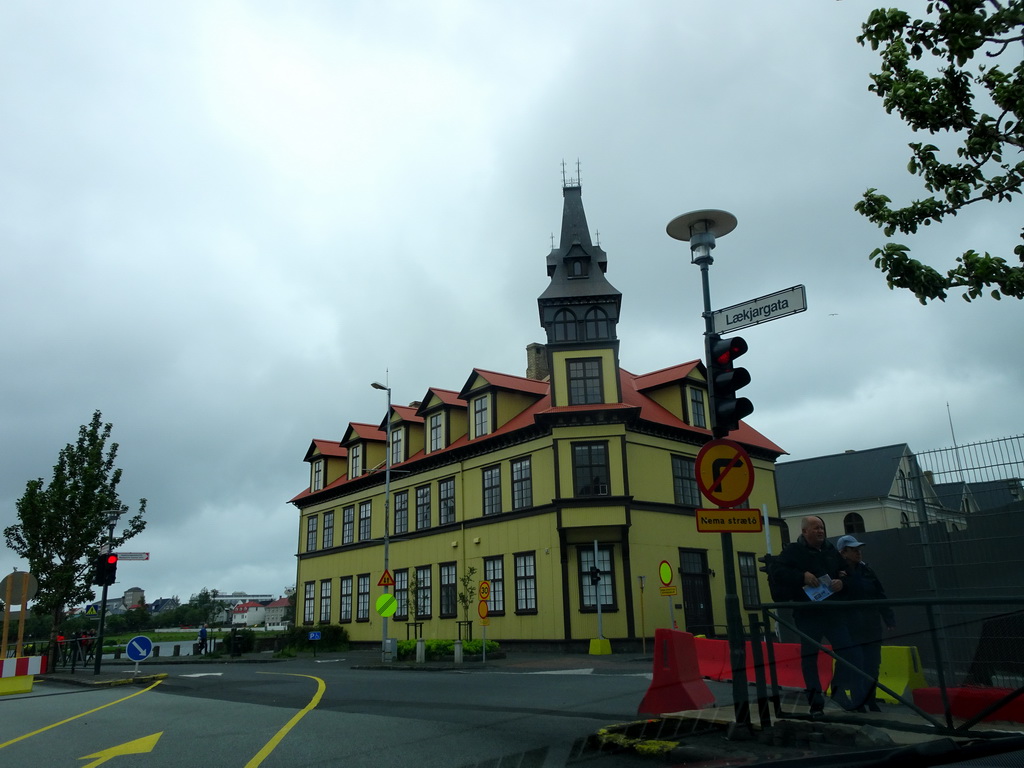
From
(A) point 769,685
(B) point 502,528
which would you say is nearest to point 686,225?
(A) point 769,685

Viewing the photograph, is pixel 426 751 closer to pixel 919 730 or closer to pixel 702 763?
pixel 702 763

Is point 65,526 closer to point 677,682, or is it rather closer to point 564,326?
point 564,326

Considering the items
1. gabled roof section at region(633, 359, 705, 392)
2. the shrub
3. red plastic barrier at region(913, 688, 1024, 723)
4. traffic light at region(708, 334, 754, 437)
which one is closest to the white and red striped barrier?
the shrub

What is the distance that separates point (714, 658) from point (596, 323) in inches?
779

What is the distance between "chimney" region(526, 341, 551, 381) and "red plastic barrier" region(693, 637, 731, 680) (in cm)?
2607

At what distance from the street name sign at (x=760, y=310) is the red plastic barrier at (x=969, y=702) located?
416 cm

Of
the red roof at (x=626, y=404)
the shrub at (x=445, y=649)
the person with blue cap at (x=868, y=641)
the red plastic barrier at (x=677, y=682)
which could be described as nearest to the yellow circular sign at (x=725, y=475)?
the red plastic barrier at (x=677, y=682)

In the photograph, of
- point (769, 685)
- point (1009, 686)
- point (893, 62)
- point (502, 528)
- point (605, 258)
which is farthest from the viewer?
point (605, 258)

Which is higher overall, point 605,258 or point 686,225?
point 605,258

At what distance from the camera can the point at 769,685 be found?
716 centimetres

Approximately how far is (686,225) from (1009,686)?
236 inches

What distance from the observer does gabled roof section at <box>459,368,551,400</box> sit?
32875mm

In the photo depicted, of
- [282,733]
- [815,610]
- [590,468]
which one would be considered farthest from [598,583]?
[815,610]

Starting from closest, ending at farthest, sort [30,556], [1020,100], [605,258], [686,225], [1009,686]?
[1009,686]
[1020,100]
[686,225]
[30,556]
[605,258]
